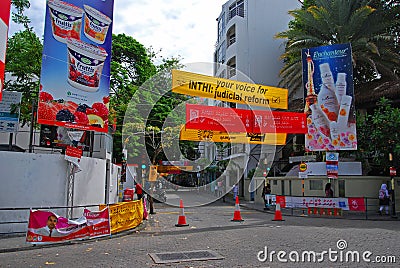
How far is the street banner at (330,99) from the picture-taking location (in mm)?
19594

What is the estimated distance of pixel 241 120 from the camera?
20.0m

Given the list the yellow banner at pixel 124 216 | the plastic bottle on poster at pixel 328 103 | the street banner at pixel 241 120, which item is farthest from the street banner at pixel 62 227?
the plastic bottle on poster at pixel 328 103

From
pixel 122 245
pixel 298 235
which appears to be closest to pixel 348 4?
pixel 298 235

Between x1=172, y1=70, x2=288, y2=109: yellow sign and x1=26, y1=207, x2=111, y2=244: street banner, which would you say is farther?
x1=172, y1=70, x2=288, y2=109: yellow sign

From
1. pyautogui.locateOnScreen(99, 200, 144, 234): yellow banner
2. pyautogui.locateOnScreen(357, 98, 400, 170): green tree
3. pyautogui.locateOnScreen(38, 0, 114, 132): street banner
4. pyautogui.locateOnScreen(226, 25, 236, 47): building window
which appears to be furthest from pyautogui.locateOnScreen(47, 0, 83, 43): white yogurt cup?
pyautogui.locateOnScreen(226, 25, 236, 47): building window

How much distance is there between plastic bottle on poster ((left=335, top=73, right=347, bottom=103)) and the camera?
1958 centimetres

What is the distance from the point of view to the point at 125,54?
1324 inches

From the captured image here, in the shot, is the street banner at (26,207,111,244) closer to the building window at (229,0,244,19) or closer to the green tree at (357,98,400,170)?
the green tree at (357,98,400,170)

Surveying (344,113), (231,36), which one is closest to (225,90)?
(344,113)

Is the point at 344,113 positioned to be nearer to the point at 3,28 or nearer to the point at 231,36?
the point at 3,28

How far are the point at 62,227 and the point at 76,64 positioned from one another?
573 centimetres

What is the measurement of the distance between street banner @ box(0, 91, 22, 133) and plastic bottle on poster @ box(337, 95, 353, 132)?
14.6 meters

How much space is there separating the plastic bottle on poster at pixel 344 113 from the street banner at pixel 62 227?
497 inches

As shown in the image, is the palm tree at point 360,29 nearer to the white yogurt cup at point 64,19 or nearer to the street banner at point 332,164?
the street banner at point 332,164
